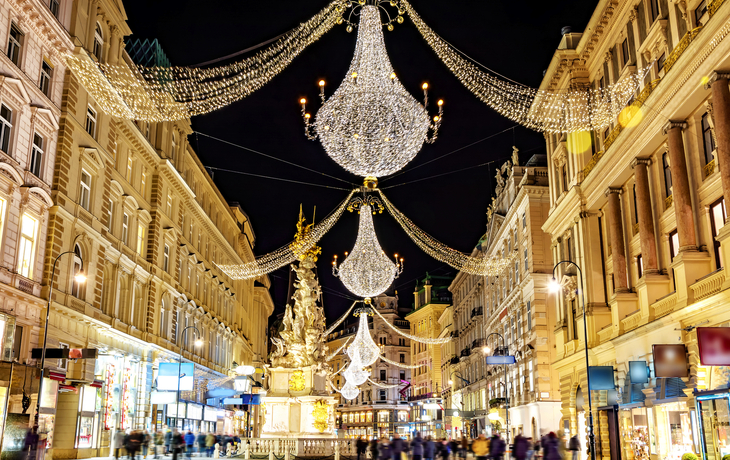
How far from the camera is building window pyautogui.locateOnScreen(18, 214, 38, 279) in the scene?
28547 mm

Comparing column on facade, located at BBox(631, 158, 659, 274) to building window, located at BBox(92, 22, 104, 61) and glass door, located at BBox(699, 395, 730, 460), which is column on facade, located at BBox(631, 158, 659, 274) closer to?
glass door, located at BBox(699, 395, 730, 460)

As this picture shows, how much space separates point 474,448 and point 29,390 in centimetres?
1727

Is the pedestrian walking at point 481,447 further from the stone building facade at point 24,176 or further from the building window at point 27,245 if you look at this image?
the building window at point 27,245

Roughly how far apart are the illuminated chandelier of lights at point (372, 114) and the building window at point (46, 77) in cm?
1689

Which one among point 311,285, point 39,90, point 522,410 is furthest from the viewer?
point 522,410

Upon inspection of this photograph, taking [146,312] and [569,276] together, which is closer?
[569,276]

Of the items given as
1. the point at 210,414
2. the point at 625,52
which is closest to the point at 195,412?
the point at 210,414

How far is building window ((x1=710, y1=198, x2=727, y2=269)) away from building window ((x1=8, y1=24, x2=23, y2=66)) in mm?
27575

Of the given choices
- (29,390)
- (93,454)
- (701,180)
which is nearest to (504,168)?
(701,180)

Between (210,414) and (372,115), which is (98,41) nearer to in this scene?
(372,115)

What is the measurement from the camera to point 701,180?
26.8m

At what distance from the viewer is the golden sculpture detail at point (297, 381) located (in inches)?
1572

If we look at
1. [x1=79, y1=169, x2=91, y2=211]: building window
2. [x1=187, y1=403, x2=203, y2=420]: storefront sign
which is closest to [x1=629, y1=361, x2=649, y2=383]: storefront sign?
[x1=79, y1=169, x2=91, y2=211]: building window

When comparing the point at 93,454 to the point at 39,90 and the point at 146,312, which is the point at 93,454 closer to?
the point at 146,312
